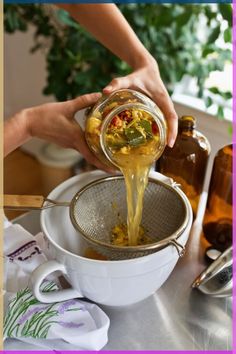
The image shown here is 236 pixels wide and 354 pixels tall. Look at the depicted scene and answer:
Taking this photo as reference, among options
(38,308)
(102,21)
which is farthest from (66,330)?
(102,21)

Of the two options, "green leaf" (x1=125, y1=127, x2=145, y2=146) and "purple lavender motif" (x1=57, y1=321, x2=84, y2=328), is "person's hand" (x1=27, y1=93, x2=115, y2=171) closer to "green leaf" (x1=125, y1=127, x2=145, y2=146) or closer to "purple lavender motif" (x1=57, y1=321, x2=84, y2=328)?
"green leaf" (x1=125, y1=127, x2=145, y2=146)

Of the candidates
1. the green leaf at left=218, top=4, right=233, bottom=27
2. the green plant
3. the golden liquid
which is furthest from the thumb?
the green plant

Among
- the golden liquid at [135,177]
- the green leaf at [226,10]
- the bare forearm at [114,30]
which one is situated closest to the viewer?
the golden liquid at [135,177]

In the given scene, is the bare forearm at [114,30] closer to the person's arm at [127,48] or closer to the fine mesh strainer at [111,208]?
the person's arm at [127,48]

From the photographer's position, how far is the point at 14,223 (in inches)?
32.5

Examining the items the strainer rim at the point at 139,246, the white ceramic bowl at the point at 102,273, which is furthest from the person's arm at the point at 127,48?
the white ceramic bowl at the point at 102,273

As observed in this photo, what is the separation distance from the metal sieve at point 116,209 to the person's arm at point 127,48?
123mm

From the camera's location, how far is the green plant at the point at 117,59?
4.41 ft

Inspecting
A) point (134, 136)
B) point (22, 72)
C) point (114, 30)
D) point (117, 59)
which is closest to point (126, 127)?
point (134, 136)

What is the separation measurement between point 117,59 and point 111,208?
0.81 metres

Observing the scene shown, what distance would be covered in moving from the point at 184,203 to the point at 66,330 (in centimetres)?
26

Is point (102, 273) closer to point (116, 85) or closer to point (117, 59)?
point (116, 85)

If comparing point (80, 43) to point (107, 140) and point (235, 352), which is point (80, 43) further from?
point (235, 352)

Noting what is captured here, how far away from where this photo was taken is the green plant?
52.9 inches
